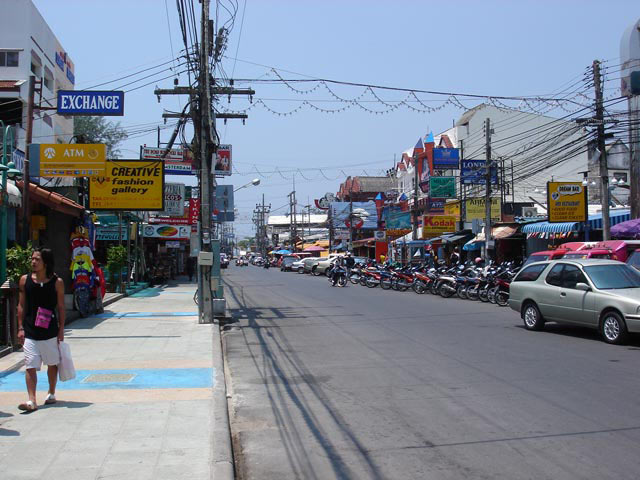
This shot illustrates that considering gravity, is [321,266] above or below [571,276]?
below

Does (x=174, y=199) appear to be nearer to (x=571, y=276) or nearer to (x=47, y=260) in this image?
(x=571, y=276)

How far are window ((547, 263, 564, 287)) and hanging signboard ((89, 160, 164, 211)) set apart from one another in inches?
474

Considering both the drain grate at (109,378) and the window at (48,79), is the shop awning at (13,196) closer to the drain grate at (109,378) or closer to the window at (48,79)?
the drain grate at (109,378)

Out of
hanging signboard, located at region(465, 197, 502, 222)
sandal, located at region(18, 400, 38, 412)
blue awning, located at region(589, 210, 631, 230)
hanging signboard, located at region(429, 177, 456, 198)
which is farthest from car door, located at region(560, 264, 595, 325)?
hanging signboard, located at region(429, 177, 456, 198)

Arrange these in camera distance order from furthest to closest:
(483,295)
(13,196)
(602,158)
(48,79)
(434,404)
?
(48,79) < (483,295) < (602,158) < (13,196) < (434,404)

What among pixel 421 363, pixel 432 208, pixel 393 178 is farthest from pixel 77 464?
pixel 393 178

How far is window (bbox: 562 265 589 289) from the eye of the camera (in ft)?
42.1

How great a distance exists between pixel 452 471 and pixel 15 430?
4.17m

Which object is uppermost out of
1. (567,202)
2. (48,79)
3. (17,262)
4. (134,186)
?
(48,79)

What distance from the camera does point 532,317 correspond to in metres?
14.1

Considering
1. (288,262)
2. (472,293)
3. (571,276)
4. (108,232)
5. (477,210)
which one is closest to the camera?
(571,276)

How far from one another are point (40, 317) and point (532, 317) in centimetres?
1041

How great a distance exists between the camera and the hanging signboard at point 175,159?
30594mm

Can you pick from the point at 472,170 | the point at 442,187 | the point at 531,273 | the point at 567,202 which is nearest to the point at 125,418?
the point at 531,273
